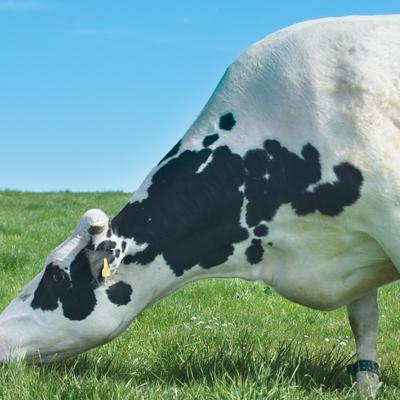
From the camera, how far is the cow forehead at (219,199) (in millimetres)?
5273

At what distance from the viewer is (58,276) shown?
19.0 feet

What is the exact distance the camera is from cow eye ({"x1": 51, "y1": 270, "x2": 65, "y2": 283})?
227 inches

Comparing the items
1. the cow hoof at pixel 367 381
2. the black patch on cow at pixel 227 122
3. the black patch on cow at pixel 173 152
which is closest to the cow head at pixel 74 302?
the black patch on cow at pixel 173 152

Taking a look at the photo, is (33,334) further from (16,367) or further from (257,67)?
(257,67)

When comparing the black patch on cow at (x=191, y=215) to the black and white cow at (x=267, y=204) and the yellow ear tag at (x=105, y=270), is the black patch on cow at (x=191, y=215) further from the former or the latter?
the yellow ear tag at (x=105, y=270)

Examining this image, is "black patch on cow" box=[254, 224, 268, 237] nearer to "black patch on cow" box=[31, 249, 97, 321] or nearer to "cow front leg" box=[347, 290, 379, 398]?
"black patch on cow" box=[31, 249, 97, 321]

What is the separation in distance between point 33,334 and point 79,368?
50 centimetres

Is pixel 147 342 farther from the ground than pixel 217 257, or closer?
closer

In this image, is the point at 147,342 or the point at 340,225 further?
the point at 147,342

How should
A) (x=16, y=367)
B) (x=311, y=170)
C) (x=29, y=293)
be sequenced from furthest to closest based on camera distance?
A: (x=29, y=293), (x=16, y=367), (x=311, y=170)

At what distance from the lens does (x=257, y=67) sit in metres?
5.62

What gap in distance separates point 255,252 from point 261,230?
0.17m

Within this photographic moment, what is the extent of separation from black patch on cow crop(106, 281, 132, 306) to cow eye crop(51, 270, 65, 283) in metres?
0.34

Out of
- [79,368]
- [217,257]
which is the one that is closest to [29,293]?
[79,368]
